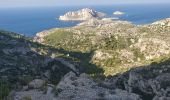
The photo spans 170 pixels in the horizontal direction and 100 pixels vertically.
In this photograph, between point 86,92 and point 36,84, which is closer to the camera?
point 86,92

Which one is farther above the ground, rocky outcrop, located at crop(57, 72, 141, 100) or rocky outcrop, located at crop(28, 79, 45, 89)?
rocky outcrop, located at crop(28, 79, 45, 89)

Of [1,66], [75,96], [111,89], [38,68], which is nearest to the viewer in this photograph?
[75,96]

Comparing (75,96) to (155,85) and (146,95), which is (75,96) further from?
(155,85)

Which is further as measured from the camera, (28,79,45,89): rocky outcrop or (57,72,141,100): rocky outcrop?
(28,79,45,89): rocky outcrop

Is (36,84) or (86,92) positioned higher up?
(36,84)

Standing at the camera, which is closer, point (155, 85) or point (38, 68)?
point (155, 85)

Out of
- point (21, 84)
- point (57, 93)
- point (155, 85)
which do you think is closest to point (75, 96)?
point (57, 93)

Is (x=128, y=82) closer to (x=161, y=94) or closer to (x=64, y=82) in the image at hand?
(x=161, y=94)

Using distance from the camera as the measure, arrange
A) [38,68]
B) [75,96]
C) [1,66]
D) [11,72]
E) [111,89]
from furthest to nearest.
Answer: [38,68] → [1,66] → [11,72] → [111,89] → [75,96]

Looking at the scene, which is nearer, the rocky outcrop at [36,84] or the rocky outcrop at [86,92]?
the rocky outcrop at [86,92]

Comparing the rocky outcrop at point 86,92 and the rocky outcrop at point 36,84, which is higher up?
A: the rocky outcrop at point 36,84
